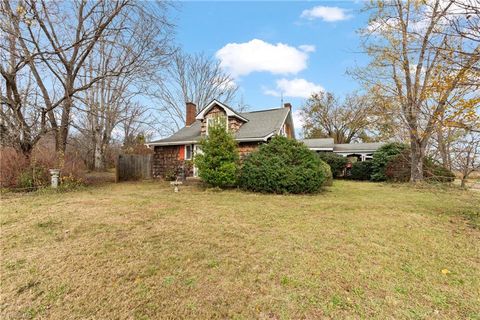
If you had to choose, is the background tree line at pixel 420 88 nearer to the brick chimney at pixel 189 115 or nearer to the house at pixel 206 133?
the house at pixel 206 133

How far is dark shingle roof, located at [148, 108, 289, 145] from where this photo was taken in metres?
12.4

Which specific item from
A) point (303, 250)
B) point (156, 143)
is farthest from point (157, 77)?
point (303, 250)

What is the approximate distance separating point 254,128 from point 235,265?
10949mm

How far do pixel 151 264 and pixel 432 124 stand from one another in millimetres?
7284

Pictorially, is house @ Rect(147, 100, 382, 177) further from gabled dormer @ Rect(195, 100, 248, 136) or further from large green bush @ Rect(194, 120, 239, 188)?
large green bush @ Rect(194, 120, 239, 188)

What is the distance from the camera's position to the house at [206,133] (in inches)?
515

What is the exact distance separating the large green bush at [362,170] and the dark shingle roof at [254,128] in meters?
6.93

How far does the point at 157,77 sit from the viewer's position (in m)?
12.1

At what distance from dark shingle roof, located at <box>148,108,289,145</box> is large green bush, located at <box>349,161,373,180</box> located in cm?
693

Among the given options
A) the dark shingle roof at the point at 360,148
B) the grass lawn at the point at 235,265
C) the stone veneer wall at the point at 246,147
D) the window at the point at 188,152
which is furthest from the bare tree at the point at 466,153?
the dark shingle roof at the point at 360,148

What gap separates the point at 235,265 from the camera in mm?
3230

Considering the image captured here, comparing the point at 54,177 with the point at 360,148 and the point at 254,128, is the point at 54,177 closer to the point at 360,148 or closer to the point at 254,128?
the point at 254,128

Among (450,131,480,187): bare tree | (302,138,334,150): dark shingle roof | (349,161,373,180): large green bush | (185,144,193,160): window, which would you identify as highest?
(302,138,334,150): dark shingle roof

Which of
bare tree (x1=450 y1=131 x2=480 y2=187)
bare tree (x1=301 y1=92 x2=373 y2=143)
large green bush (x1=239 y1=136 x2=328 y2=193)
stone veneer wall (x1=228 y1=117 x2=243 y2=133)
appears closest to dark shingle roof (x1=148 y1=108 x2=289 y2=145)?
stone veneer wall (x1=228 y1=117 x2=243 y2=133)
